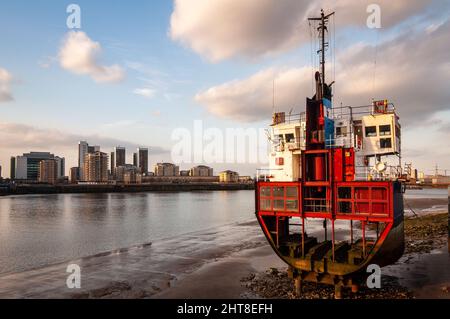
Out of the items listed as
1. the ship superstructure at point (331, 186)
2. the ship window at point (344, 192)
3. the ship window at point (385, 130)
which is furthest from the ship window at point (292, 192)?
the ship window at point (385, 130)

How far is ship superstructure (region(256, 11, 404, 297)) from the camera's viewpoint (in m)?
16.6

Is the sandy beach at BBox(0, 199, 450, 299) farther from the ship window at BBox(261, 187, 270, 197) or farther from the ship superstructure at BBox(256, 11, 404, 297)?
the ship window at BBox(261, 187, 270, 197)

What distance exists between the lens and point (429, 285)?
63.3 ft

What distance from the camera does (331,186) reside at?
1742 cm

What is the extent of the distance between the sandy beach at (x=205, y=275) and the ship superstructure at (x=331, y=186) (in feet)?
6.60

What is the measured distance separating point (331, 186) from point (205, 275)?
12.0 metres

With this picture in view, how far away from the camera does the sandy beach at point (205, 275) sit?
19.0 meters

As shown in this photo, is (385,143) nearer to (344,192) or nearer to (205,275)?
(344,192)

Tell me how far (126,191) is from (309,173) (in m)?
193

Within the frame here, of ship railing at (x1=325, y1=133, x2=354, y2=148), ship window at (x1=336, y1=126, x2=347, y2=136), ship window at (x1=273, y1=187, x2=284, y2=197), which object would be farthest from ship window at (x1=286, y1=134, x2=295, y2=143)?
ship window at (x1=273, y1=187, x2=284, y2=197)

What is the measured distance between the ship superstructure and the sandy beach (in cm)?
201

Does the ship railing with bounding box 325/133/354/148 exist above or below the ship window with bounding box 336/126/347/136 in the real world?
below

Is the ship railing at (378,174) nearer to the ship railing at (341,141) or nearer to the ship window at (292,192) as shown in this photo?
the ship railing at (341,141)
